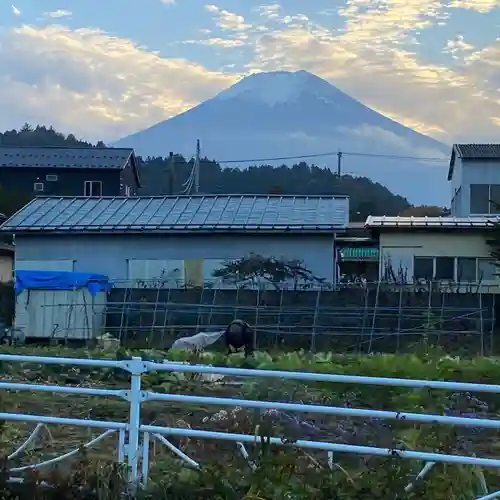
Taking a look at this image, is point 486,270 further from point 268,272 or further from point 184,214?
point 184,214

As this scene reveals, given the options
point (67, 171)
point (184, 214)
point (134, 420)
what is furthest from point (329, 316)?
point (67, 171)

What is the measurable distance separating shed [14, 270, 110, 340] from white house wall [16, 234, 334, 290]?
2.43 meters

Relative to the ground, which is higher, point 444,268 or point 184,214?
point 184,214

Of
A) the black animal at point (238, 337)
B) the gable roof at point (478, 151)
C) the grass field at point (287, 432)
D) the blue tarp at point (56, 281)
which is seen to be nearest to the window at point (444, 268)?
the black animal at point (238, 337)

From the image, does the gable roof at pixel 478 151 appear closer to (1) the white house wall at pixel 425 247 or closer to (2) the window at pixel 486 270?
(1) the white house wall at pixel 425 247

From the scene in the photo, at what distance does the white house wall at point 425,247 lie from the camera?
20.6 meters

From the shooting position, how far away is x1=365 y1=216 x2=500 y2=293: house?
20484 mm

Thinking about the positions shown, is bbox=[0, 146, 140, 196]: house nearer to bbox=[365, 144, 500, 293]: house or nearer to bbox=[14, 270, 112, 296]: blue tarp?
bbox=[365, 144, 500, 293]: house

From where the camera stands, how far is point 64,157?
1586 inches

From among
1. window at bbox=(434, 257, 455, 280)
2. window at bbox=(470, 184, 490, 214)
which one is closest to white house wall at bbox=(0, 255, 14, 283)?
window at bbox=(434, 257, 455, 280)

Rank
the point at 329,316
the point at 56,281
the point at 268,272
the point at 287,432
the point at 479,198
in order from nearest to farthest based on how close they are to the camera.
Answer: the point at 287,432 → the point at 329,316 → the point at 56,281 → the point at 268,272 → the point at 479,198

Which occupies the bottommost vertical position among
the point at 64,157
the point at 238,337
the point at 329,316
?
the point at 238,337

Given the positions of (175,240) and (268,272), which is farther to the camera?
(175,240)

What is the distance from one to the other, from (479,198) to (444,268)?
7692mm
